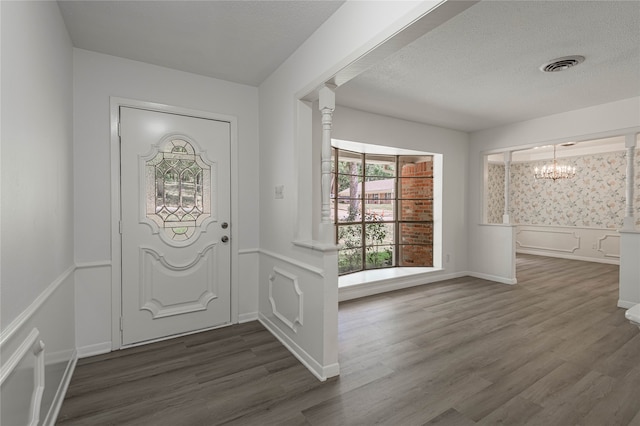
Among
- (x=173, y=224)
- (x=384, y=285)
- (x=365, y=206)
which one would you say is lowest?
(x=384, y=285)

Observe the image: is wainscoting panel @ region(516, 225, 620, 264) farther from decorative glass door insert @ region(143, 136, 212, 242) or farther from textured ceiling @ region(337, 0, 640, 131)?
decorative glass door insert @ region(143, 136, 212, 242)

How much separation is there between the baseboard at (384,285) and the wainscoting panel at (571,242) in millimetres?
4168

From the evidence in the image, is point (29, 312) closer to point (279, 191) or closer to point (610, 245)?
point (279, 191)

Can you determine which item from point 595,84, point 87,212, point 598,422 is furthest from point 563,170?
point 87,212

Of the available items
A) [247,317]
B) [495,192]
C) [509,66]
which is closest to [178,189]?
[247,317]

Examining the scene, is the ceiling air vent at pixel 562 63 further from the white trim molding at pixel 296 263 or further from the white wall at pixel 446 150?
the white trim molding at pixel 296 263

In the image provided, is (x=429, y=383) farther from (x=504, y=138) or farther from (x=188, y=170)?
(x=504, y=138)

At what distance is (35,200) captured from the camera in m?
1.53

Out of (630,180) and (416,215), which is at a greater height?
(630,180)

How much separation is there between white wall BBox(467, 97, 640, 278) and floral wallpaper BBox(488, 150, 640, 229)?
3292mm

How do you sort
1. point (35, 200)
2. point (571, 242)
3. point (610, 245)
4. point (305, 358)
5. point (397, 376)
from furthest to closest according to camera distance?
point (571, 242)
point (610, 245)
point (305, 358)
point (397, 376)
point (35, 200)

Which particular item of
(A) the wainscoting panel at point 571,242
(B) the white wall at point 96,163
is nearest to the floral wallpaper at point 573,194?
(A) the wainscoting panel at point 571,242

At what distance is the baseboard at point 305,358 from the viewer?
7.25 ft

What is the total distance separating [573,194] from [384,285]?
5.94m
